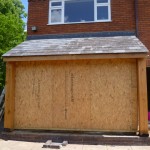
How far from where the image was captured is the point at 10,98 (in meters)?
9.02

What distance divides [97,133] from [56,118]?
162 centimetres

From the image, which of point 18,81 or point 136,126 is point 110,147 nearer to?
point 136,126

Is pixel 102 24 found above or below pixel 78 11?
below

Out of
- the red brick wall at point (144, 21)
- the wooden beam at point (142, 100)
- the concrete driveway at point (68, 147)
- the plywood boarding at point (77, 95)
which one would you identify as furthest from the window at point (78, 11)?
the concrete driveway at point (68, 147)

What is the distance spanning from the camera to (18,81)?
9336 mm

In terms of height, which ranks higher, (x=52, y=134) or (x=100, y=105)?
(x=100, y=105)

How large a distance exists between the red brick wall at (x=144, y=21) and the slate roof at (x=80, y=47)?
36.5 inches

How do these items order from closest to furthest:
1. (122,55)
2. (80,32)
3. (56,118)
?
(122,55) < (56,118) < (80,32)

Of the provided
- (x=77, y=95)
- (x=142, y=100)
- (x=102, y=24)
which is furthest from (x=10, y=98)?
(x=102, y=24)

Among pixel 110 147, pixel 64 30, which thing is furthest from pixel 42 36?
pixel 110 147

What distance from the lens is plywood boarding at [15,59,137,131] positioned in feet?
28.3

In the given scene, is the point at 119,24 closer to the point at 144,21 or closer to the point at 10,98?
the point at 144,21

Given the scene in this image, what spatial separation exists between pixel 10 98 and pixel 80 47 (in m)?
3.27

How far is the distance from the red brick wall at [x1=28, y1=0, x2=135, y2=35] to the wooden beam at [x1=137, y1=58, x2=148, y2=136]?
3535 mm
